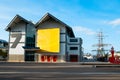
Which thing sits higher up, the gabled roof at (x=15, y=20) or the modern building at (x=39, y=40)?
the gabled roof at (x=15, y=20)

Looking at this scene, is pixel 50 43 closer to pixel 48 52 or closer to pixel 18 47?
pixel 48 52

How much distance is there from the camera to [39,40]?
67.9m

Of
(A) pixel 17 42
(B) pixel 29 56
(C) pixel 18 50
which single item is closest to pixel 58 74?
(B) pixel 29 56

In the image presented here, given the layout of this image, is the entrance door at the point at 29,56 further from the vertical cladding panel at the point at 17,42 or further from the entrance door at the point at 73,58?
the entrance door at the point at 73,58

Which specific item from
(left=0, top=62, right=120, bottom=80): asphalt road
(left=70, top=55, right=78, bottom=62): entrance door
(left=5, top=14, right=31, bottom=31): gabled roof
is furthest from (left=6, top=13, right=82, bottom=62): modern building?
(left=0, top=62, right=120, bottom=80): asphalt road

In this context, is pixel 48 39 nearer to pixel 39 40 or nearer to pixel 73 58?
pixel 39 40

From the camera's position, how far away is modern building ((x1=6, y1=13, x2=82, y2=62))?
219ft

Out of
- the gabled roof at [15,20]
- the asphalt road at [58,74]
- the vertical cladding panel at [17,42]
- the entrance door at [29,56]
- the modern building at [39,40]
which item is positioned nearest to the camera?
the asphalt road at [58,74]

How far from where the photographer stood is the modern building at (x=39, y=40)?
6675 centimetres

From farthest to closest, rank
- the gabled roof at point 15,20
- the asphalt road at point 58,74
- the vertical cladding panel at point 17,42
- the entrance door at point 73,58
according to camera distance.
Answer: the entrance door at point 73,58, the vertical cladding panel at point 17,42, the gabled roof at point 15,20, the asphalt road at point 58,74

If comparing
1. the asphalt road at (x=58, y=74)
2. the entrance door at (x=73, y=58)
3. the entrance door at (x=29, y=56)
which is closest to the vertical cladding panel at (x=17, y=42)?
the entrance door at (x=29, y=56)

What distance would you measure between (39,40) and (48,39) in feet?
7.62

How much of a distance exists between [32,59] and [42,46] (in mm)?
4093

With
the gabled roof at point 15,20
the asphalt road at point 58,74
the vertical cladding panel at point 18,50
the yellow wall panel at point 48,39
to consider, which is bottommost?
the asphalt road at point 58,74
